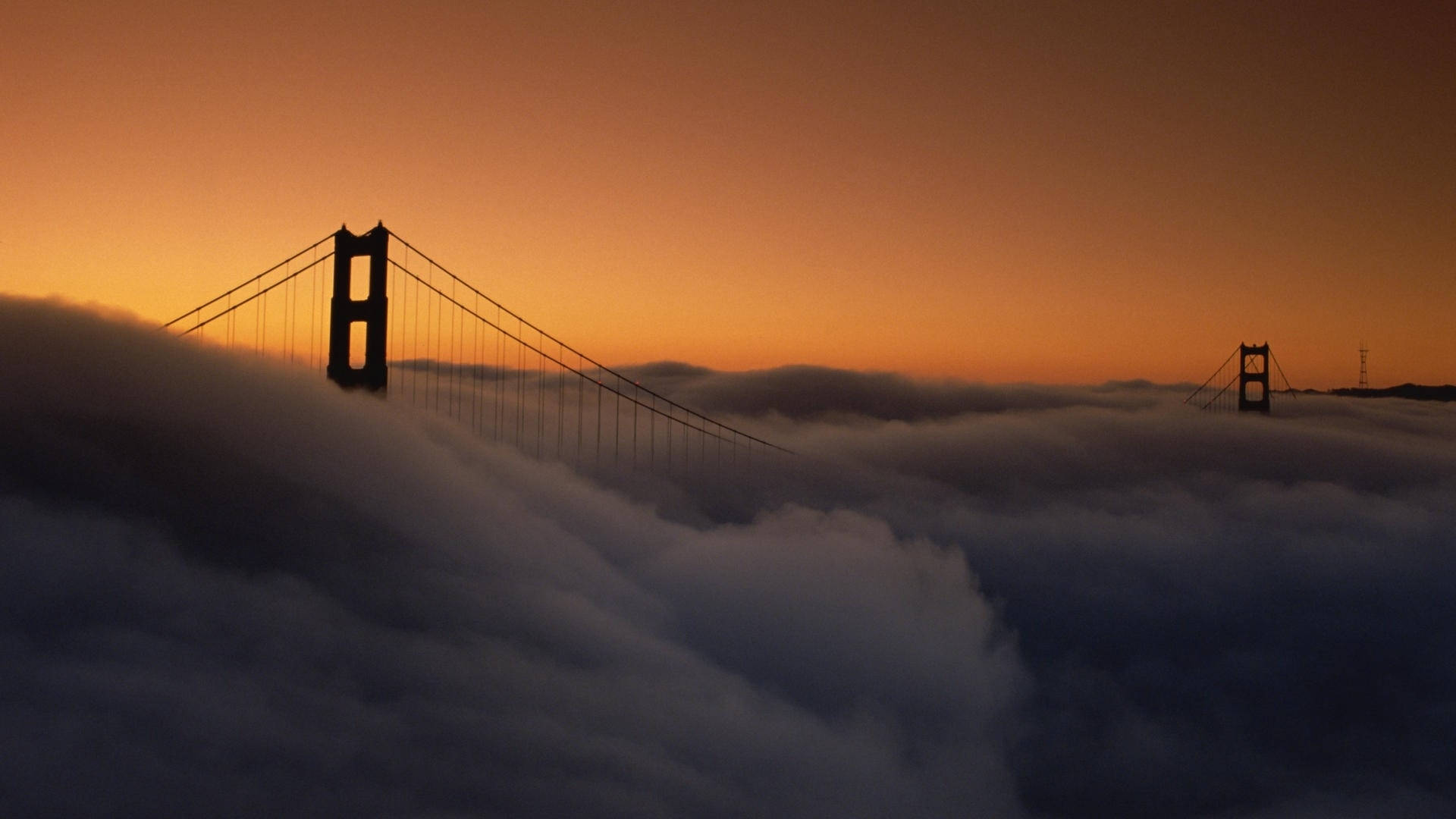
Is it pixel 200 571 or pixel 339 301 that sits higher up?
pixel 339 301

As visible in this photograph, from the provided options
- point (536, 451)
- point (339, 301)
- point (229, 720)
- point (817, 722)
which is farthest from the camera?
point (536, 451)

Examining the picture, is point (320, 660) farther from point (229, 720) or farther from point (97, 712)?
point (97, 712)

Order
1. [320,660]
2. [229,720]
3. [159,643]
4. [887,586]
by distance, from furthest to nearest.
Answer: [887,586]
[320,660]
[159,643]
[229,720]

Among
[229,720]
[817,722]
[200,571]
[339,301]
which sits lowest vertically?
[817,722]

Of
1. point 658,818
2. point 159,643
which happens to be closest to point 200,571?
point 159,643

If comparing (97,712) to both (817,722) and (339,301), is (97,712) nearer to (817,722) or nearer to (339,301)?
(339,301)

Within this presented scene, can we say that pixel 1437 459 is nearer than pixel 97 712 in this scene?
No

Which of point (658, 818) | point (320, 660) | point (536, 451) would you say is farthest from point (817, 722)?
point (536, 451)
